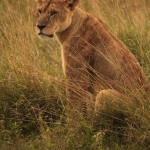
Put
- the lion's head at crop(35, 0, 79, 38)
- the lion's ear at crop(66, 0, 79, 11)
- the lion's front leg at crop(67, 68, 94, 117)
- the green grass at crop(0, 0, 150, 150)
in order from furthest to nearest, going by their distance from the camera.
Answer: the lion's ear at crop(66, 0, 79, 11), the lion's head at crop(35, 0, 79, 38), the lion's front leg at crop(67, 68, 94, 117), the green grass at crop(0, 0, 150, 150)

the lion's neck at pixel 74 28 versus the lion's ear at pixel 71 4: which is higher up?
the lion's ear at pixel 71 4

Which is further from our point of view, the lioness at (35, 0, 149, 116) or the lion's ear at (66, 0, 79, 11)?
the lion's ear at (66, 0, 79, 11)

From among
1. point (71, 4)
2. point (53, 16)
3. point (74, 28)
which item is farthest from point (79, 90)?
point (71, 4)

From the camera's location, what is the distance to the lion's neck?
5.07 meters

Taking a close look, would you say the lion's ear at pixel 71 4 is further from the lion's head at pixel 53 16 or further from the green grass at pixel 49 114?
the green grass at pixel 49 114

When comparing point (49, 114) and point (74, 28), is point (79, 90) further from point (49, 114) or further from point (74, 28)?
point (74, 28)

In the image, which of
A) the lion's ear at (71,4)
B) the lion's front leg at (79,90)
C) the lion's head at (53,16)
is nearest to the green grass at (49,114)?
the lion's front leg at (79,90)

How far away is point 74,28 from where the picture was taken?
5.08 metres

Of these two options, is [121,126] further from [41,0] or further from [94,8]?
[94,8]

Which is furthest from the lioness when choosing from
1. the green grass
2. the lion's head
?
the green grass

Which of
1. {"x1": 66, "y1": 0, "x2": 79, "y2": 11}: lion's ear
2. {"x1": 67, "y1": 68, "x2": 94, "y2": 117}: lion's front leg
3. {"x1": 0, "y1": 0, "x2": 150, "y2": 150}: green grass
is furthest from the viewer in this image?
{"x1": 66, "y1": 0, "x2": 79, "y2": 11}: lion's ear

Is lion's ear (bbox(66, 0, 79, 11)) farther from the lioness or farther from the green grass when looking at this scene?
the green grass

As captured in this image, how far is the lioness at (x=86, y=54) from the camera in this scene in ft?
15.6

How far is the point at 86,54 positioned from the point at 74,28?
0.31m
